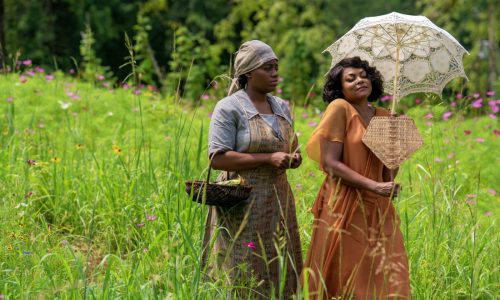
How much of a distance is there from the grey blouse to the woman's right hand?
0.14 meters

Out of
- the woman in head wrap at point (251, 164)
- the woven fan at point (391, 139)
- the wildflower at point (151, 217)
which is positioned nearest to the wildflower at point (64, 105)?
the wildflower at point (151, 217)

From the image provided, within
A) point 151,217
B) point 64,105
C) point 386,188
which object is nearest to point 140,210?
point 151,217

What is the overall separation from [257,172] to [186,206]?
983 mm

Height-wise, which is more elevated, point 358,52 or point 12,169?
point 358,52

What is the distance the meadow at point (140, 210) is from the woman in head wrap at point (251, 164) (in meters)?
0.12

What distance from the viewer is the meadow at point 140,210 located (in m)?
3.62

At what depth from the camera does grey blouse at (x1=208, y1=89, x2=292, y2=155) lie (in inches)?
139

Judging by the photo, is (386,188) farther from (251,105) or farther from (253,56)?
(253,56)

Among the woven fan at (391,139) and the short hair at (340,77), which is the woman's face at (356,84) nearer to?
the short hair at (340,77)

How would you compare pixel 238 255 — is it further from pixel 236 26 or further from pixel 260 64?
pixel 236 26

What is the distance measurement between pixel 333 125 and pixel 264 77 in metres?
0.37

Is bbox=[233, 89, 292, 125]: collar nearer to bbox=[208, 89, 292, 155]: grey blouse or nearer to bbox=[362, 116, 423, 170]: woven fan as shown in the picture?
bbox=[208, 89, 292, 155]: grey blouse

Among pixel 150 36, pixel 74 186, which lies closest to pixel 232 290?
pixel 74 186

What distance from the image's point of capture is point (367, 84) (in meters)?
3.57
